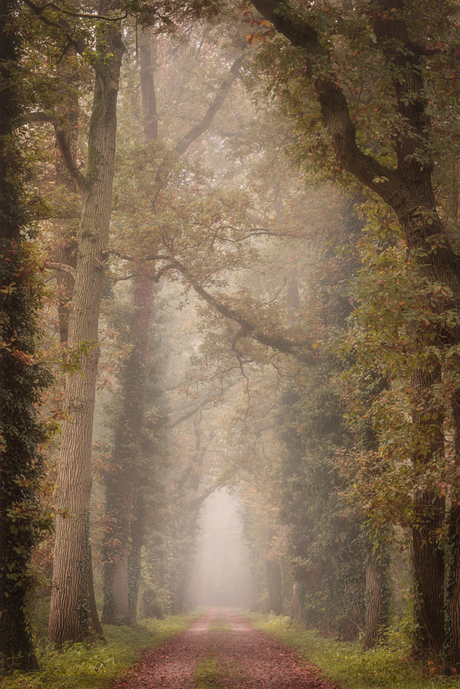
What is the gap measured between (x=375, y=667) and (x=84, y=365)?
8.05m

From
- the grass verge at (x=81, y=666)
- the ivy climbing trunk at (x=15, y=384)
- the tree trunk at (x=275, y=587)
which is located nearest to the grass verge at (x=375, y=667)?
the grass verge at (x=81, y=666)

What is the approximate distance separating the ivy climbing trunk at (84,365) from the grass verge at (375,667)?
5.03m

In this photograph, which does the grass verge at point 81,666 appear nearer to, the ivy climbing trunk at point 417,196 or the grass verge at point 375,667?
the grass verge at point 375,667

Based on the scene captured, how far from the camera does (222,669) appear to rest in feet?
29.5

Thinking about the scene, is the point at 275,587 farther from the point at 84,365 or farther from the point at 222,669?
the point at 84,365

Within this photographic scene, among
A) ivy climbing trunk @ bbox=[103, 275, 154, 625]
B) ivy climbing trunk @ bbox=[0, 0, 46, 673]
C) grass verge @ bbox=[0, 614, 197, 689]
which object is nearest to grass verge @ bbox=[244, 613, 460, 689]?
grass verge @ bbox=[0, 614, 197, 689]

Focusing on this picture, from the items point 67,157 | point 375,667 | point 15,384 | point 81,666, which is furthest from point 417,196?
point 81,666

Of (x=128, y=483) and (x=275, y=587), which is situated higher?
(x=128, y=483)

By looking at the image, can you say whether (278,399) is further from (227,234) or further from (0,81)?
(0,81)

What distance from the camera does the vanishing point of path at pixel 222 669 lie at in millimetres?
7508

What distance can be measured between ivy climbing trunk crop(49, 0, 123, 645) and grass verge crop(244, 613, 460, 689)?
5027mm

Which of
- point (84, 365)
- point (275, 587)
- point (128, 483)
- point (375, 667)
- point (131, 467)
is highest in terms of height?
point (84, 365)

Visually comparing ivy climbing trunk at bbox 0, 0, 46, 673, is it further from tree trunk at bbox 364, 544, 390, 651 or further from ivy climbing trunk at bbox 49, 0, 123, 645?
tree trunk at bbox 364, 544, 390, 651

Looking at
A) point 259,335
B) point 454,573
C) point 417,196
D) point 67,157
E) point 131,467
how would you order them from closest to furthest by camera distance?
point 454,573
point 417,196
point 67,157
point 259,335
point 131,467
